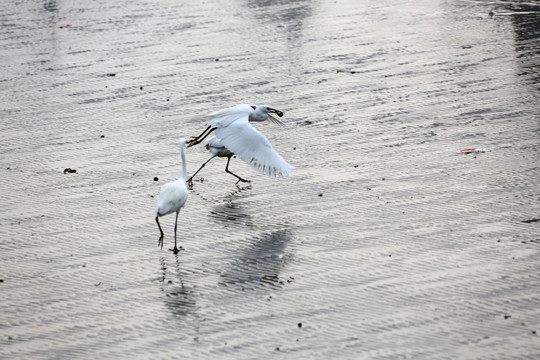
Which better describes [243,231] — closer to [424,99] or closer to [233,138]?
[233,138]

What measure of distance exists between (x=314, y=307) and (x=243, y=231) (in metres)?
1.90

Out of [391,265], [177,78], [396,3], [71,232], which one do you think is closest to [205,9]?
[396,3]

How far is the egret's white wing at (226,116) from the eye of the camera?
1005cm

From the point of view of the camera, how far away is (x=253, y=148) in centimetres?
965

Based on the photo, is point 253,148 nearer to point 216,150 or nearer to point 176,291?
point 216,150

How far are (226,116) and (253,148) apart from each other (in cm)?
71

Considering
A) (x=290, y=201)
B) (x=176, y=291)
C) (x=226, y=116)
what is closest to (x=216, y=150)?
(x=226, y=116)

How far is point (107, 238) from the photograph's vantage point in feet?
28.3

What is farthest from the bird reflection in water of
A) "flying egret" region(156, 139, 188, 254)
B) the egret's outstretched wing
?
the egret's outstretched wing

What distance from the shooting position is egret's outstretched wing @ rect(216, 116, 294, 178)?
31.2 feet

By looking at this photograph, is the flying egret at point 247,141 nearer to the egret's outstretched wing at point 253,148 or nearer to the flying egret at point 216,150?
the egret's outstretched wing at point 253,148

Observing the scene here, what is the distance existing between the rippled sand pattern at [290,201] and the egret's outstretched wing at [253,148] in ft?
1.08

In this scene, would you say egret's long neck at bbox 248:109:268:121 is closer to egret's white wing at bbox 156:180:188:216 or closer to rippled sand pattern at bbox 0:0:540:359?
rippled sand pattern at bbox 0:0:540:359

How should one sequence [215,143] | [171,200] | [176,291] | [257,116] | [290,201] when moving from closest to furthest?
[176,291], [171,200], [290,201], [215,143], [257,116]
